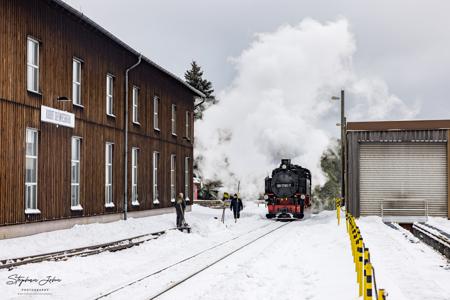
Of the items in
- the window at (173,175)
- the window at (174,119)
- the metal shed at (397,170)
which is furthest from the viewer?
the window at (174,119)

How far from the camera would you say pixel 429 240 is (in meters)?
24.9

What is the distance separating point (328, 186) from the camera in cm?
6469

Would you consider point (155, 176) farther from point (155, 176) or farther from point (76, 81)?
point (76, 81)

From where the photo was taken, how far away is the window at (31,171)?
19078 millimetres

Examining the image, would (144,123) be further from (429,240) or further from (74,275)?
(74,275)

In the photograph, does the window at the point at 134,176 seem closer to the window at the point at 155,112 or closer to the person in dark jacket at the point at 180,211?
the window at the point at 155,112

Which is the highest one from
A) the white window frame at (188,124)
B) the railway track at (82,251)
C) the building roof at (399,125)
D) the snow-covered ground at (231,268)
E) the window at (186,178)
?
the white window frame at (188,124)

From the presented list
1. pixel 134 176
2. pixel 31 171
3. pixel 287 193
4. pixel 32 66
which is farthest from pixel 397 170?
pixel 32 66

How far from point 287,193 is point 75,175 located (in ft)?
49.2

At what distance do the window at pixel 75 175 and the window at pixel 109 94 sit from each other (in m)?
3.32

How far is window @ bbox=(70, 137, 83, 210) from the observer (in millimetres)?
22237

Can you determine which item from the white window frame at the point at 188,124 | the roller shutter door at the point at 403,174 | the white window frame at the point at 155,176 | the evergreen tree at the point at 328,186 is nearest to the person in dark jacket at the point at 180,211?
the white window frame at the point at 155,176

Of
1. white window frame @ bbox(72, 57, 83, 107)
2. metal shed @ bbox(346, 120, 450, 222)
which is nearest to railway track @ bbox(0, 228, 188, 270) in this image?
white window frame @ bbox(72, 57, 83, 107)

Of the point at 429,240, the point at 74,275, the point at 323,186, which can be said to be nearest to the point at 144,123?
the point at 429,240
